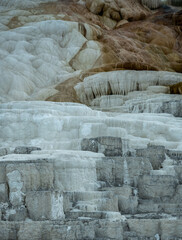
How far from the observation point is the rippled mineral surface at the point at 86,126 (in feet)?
25.8

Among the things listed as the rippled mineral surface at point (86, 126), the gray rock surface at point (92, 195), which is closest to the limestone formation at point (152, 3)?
the rippled mineral surface at point (86, 126)

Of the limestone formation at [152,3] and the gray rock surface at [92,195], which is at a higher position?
the limestone formation at [152,3]

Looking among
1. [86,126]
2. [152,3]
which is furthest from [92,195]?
[152,3]

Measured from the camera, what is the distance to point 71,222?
7066mm

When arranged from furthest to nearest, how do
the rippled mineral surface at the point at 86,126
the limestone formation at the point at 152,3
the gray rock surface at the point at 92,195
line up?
the limestone formation at the point at 152,3
the rippled mineral surface at the point at 86,126
the gray rock surface at the point at 92,195

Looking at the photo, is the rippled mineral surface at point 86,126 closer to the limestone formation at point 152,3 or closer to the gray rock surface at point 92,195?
the gray rock surface at point 92,195

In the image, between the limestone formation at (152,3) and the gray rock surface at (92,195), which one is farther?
the limestone formation at (152,3)

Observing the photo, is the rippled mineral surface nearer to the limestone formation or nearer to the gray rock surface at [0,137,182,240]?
the gray rock surface at [0,137,182,240]

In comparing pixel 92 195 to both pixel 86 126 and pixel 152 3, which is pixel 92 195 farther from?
pixel 152 3

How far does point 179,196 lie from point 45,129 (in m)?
4.83

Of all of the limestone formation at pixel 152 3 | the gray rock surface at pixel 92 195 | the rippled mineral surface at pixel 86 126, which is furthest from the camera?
the limestone formation at pixel 152 3

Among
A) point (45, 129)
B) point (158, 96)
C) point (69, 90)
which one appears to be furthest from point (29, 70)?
point (45, 129)

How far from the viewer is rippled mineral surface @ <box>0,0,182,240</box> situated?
25.8 feet

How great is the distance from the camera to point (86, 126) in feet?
40.7
